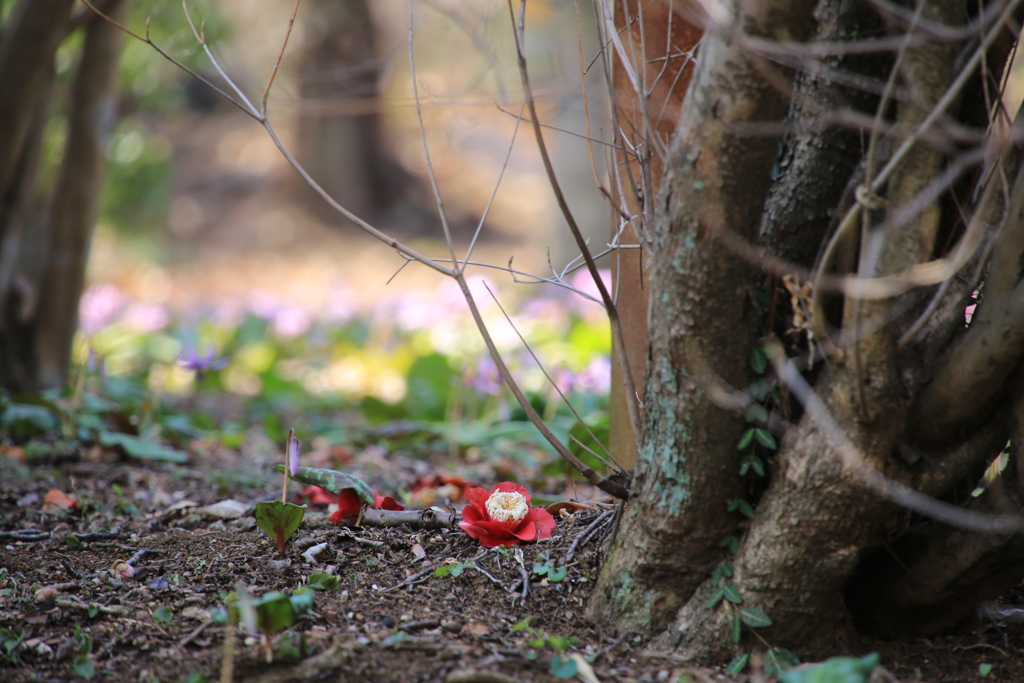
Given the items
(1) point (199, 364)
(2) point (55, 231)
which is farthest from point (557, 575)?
(2) point (55, 231)

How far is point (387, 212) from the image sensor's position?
11.4 metres

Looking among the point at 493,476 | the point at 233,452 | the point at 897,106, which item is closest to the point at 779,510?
the point at 897,106

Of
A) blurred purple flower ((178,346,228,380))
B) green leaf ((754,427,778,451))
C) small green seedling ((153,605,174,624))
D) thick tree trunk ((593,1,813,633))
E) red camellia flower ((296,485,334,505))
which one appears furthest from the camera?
blurred purple flower ((178,346,228,380))

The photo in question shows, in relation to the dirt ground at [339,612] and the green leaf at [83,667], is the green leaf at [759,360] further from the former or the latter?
the green leaf at [83,667]

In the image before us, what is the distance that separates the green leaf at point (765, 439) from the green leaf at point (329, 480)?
2.52ft

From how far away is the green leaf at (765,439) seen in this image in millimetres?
1172

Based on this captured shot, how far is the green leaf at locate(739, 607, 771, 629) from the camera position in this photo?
1184mm

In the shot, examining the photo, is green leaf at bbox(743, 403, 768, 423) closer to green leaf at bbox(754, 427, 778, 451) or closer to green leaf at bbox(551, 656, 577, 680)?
green leaf at bbox(754, 427, 778, 451)

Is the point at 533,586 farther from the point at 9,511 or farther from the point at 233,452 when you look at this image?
the point at 233,452

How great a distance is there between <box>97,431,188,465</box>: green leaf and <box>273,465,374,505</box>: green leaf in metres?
1.16

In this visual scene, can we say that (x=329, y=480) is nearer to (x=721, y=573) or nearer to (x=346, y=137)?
(x=721, y=573)

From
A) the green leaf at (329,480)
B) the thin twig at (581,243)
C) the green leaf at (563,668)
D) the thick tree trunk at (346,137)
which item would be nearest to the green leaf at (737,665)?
the green leaf at (563,668)

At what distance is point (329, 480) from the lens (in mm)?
1513

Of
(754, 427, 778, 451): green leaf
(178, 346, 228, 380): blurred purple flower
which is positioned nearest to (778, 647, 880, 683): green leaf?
(754, 427, 778, 451): green leaf
